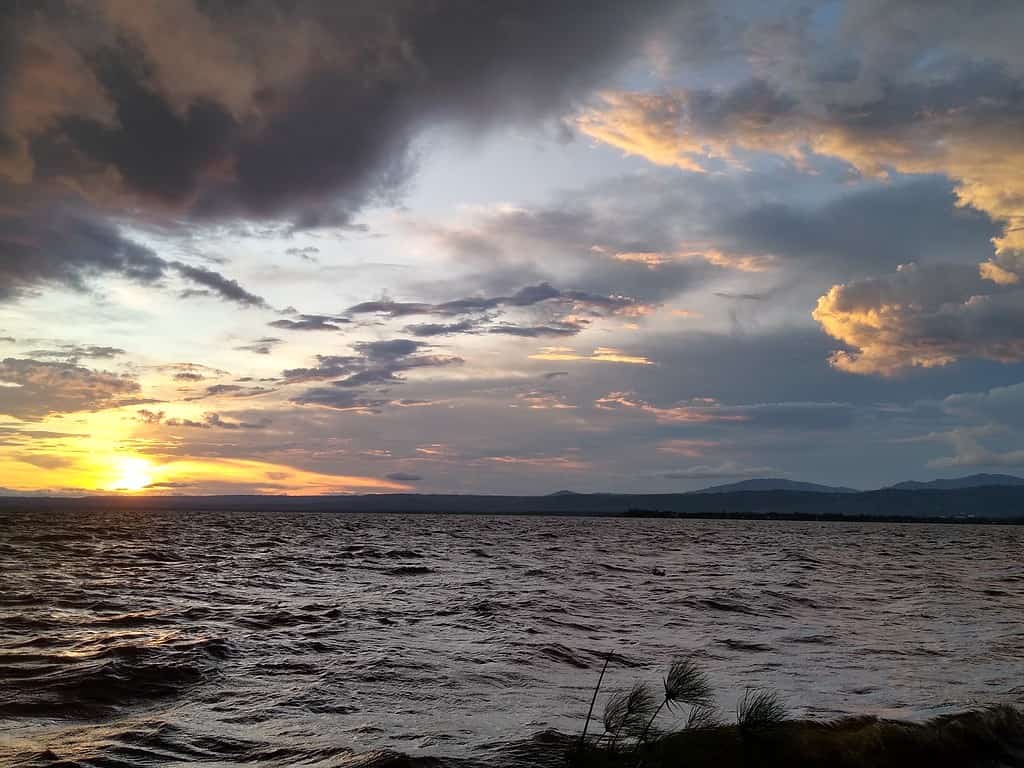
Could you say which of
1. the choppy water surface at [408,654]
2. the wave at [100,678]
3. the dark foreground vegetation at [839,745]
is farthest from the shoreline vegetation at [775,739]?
the wave at [100,678]

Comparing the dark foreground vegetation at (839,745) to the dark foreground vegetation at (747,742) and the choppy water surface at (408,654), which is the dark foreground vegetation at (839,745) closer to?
the dark foreground vegetation at (747,742)

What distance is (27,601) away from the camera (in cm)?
2083

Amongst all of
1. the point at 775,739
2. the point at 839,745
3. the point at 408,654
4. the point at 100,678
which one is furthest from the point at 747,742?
the point at 100,678

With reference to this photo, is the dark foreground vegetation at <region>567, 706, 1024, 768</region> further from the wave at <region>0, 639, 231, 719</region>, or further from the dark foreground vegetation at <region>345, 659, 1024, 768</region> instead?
the wave at <region>0, 639, 231, 719</region>

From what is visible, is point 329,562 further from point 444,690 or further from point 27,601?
point 444,690

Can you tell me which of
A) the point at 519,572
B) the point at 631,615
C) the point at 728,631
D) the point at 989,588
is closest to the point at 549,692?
the point at 728,631

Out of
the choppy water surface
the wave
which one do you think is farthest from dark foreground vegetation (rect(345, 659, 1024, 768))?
the wave

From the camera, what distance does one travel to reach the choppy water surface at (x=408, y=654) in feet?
32.3

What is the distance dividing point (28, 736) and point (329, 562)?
106 feet

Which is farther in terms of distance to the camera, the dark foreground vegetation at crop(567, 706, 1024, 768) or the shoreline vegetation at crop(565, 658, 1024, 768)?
the dark foreground vegetation at crop(567, 706, 1024, 768)

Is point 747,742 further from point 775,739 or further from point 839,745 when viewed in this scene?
point 839,745

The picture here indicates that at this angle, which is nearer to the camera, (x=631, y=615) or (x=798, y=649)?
(x=798, y=649)

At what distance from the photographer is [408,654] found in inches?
601

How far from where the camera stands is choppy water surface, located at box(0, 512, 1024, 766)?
984 centimetres
